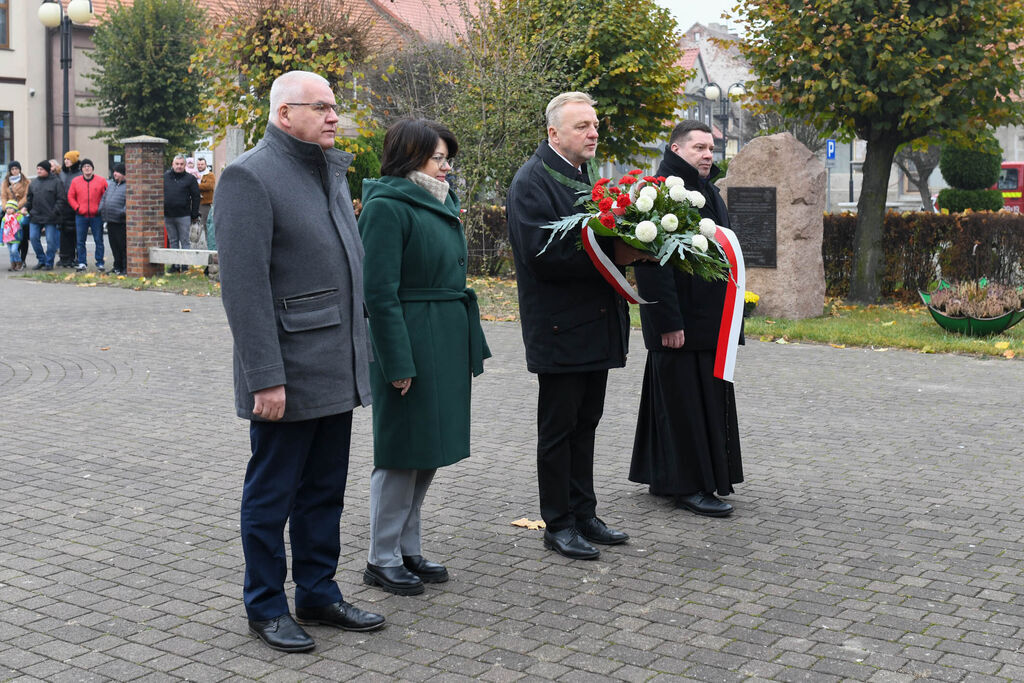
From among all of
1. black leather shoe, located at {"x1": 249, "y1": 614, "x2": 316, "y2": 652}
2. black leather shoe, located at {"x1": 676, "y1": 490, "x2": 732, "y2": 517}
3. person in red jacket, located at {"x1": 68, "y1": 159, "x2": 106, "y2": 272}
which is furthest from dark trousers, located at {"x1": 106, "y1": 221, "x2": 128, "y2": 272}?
black leather shoe, located at {"x1": 249, "y1": 614, "x2": 316, "y2": 652}

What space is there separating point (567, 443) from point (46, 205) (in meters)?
17.0

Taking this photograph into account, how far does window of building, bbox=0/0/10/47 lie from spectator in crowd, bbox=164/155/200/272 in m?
27.3

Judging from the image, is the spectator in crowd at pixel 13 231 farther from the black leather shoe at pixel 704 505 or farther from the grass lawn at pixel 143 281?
the black leather shoe at pixel 704 505

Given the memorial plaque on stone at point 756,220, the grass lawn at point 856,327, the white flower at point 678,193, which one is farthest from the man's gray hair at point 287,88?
the memorial plaque on stone at point 756,220

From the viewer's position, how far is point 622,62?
71.6 ft

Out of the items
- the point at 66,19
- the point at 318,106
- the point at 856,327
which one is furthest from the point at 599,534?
the point at 66,19

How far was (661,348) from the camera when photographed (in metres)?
5.99

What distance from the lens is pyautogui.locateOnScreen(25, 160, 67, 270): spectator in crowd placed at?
20094mm

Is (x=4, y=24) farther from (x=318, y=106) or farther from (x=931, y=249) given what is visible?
(x=318, y=106)

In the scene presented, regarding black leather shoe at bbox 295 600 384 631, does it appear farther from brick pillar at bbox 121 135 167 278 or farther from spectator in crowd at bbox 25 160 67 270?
spectator in crowd at bbox 25 160 67 270

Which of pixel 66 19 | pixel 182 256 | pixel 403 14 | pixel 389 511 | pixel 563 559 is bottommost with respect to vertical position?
pixel 563 559

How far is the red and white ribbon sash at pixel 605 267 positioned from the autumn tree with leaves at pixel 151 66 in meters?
35.7

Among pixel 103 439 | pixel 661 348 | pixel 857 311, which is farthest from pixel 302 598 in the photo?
pixel 857 311

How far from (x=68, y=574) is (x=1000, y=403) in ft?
22.0
